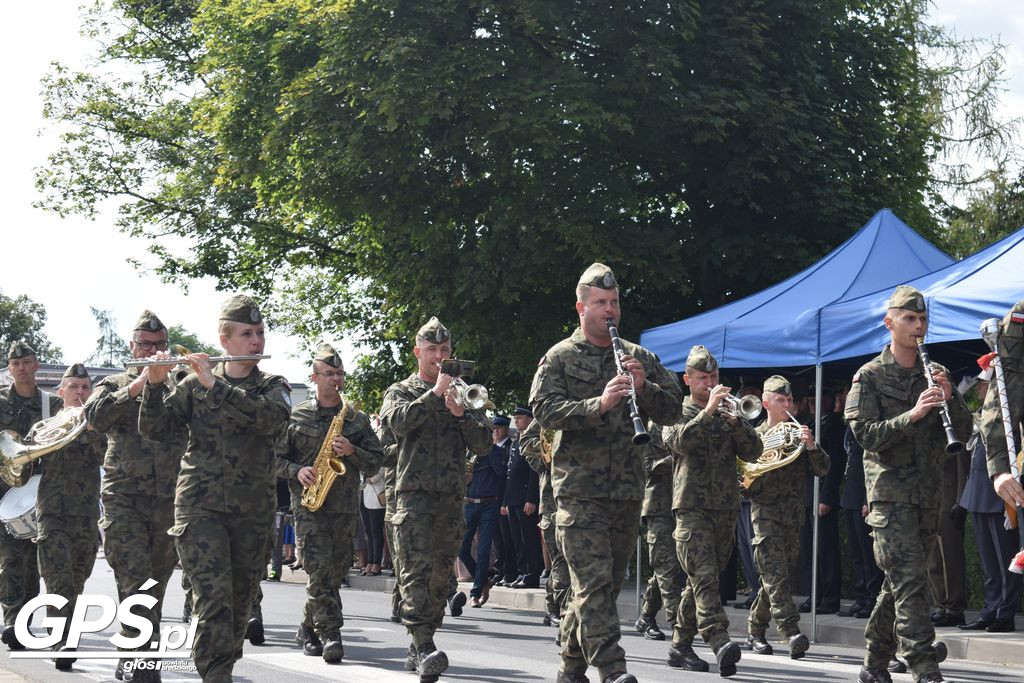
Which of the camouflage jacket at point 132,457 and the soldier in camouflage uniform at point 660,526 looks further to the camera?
the soldier in camouflage uniform at point 660,526

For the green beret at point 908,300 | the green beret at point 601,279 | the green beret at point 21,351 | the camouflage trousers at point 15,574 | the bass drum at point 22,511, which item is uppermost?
the green beret at point 908,300

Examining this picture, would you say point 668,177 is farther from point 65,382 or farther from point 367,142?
point 65,382

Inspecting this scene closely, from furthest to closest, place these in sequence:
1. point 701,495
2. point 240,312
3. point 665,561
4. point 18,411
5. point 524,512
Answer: point 524,512, point 665,561, point 18,411, point 701,495, point 240,312

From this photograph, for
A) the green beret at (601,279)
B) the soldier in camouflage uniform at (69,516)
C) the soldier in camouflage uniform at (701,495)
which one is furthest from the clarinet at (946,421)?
the soldier in camouflage uniform at (69,516)

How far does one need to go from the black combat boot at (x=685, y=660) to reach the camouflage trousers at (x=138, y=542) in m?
3.84

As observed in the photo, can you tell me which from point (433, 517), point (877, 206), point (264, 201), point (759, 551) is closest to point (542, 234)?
point (877, 206)

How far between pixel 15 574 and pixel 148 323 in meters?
3.10

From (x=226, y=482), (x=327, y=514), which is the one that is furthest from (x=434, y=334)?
(x=226, y=482)

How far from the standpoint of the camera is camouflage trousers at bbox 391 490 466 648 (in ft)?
32.1

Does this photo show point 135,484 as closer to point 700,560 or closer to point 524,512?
point 700,560

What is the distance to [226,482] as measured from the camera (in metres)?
7.68

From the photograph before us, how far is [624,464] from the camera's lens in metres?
8.14

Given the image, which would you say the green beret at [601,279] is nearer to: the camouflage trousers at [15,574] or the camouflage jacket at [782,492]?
the camouflage jacket at [782,492]

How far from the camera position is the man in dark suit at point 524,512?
17.9 meters
